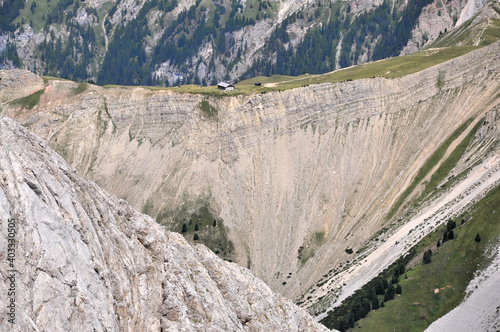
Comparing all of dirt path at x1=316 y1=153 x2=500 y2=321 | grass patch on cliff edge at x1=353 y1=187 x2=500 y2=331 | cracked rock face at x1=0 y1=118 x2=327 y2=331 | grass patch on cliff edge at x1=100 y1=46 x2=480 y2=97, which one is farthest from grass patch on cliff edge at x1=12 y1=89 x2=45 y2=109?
cracked rock face at x1=0 y1=118 x2=327 y2=331

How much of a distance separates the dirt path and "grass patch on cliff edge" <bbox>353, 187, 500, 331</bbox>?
10.0 m

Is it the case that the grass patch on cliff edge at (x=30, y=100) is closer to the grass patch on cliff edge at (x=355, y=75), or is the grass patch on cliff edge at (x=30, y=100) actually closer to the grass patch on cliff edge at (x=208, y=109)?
the grass patch on cliff edge at (x=355, y=75)

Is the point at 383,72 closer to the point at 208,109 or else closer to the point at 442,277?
the point at 208,109

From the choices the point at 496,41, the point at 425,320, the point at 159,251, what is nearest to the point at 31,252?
the point at 159,251

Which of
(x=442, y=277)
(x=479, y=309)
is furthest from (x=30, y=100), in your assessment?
(x=479, y=309)

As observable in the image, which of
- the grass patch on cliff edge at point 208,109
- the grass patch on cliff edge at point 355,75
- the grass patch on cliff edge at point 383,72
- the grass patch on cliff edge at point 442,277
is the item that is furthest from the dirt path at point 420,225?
the grass patch on cliff edge at point 208,109

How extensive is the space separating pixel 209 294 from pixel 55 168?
14.5 m

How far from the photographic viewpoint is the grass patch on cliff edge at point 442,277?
319 feet

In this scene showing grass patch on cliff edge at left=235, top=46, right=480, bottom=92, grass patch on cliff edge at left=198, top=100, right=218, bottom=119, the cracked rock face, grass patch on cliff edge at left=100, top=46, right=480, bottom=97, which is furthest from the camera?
grass patch on cliff edge at left=235, top=46, right=480, bottom=92

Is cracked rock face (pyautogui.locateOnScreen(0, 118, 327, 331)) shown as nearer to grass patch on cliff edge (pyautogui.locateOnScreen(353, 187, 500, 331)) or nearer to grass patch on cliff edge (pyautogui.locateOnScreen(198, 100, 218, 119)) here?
grass patch on cliff edge (pyautogui.locateOnScreen(353, 187, 500, 331))

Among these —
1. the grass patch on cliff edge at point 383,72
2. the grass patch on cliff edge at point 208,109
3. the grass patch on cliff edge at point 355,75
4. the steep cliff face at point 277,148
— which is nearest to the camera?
the steep cliff face at point 277,148

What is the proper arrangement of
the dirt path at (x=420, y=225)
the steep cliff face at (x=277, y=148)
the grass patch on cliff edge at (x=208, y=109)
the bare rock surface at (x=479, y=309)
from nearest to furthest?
the bare rock surface at (x=479, y=309)
the dirt path at (x=420, y=225)
the steep cliff face at (x=277, y=148)
the grass patch on cliff edge at (x=208, y=109)

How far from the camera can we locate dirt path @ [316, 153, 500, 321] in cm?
12438

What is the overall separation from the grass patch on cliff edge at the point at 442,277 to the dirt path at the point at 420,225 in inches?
394
